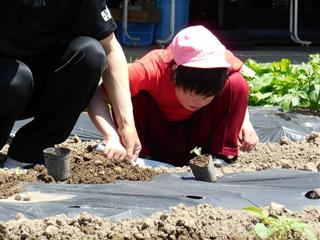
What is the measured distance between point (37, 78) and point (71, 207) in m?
1.06

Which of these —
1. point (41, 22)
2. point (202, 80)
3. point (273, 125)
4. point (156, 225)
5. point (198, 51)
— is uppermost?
point (41, 22)

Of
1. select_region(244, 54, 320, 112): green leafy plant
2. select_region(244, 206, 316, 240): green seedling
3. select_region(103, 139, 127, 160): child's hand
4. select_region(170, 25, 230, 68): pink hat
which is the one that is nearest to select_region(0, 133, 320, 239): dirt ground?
select_region(244, 206, 316, 240): green seedling

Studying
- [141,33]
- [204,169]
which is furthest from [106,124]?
[141,33]

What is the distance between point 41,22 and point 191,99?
0.68m

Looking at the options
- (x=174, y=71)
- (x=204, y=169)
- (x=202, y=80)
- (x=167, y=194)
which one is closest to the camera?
(x=167, y=194)

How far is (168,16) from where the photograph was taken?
8.73 metres

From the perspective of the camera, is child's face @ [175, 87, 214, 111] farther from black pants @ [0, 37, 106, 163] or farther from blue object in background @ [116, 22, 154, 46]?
blue object in background @ [116, 22, 154, 46]

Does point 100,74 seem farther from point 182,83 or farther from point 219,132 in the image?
point 219,132

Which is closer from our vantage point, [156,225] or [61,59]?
[156,225]

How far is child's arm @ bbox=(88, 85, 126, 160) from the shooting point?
338 cm

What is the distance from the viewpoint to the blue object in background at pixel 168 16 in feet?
28.6

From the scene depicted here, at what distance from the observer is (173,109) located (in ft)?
12.9

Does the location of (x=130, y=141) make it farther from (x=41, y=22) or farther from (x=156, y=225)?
(x=156, y=225)

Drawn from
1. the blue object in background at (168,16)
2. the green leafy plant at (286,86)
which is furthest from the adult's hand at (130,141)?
the blue object in background at (168,16)
